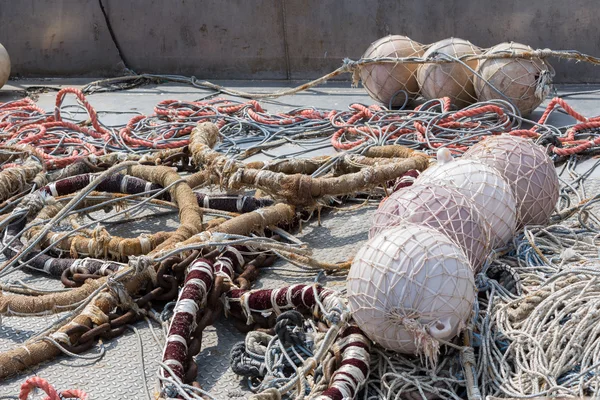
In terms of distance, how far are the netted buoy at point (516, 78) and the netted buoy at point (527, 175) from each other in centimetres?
188

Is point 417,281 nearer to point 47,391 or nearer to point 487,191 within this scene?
point 487,191

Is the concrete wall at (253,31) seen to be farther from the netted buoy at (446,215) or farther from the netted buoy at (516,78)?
the netted buoy at (446,215)

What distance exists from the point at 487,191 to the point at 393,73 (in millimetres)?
2816

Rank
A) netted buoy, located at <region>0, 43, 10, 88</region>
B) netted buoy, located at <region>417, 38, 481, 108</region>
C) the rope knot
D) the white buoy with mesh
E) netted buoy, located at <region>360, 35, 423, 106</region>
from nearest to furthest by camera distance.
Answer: the rope knot
the white buoy with mesh
netted buoy, located at <region>417, 38, 481, 108</region>
netted buoy, located at <region>360, 35, 423, 106</region>
netted buoy, located at <region>0, 43, 10, 88</region>

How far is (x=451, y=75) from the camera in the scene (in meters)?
5.50

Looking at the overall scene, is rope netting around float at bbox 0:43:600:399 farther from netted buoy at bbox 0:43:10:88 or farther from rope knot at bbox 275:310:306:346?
netted buoy at bbox 0:43:10:88

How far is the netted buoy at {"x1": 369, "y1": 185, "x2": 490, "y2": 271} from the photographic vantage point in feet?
9.43

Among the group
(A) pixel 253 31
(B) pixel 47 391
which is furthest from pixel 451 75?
(B) pixel 47 391

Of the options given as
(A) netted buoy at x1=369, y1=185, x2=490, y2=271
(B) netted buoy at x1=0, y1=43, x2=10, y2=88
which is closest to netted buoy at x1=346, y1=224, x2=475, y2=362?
(A) netted buoy at x1=369, y1=185, x2=490, y2=271

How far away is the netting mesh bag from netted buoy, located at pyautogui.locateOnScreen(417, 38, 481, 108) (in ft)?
8.00

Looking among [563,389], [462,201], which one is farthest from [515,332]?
[462,201]

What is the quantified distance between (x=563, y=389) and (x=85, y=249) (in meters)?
2.34

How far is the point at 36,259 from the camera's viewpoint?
146 inches

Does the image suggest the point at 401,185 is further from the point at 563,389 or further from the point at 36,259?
the point at 36,259
